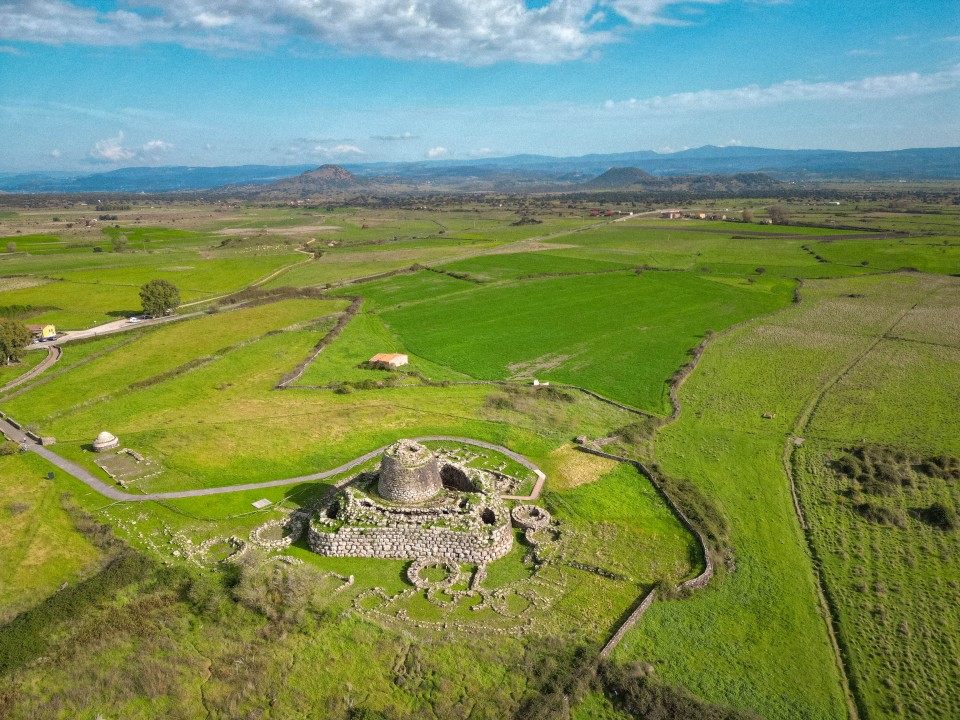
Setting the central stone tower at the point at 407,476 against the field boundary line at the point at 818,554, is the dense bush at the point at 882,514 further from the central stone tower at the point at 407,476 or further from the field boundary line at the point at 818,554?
the central stone tower at the point at 407,476

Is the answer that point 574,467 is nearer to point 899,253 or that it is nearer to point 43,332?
point 43,332

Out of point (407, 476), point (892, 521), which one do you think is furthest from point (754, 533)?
point (407, 476)

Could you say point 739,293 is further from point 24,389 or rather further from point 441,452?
point 24,389

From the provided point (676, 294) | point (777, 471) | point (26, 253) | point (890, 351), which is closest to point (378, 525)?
point (777, 471)

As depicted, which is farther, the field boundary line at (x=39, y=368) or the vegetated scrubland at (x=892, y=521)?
the field boundary line at (x=39, y=368)

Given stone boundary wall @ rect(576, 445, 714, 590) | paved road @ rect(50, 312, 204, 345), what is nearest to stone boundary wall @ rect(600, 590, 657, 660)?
stone boundary wall @ rect(576, 445, 714, 590)

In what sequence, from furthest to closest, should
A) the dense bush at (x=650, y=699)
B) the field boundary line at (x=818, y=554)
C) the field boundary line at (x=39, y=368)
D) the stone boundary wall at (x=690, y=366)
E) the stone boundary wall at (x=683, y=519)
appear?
the field boundary line at (x=39, y=368) → the stone boundary wall at (x=690, y=366) → the stone boundary wall at (x=683, y=519) → the field boundary line at (x=818, y=554) → the dense bush at (x=650, y=699)

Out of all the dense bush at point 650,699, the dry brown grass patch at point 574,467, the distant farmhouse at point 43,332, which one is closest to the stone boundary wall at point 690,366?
the dry brown grass patch at point 574,467
